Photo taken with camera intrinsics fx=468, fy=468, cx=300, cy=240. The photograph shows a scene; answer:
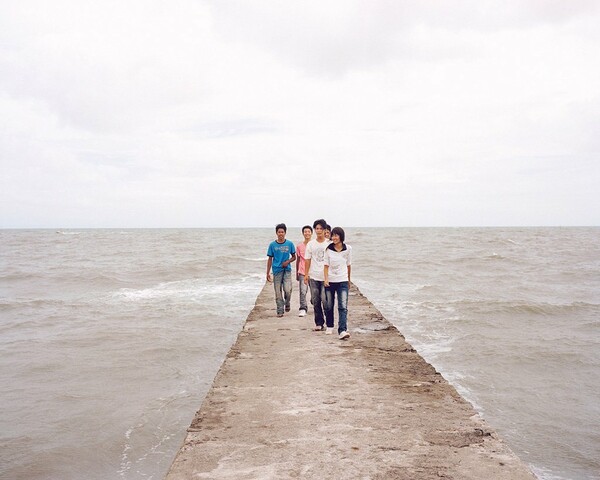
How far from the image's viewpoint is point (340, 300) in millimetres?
6098

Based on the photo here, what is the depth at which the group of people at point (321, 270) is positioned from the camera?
5973 mm

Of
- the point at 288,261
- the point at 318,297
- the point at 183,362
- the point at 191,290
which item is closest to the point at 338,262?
the point at 318,297

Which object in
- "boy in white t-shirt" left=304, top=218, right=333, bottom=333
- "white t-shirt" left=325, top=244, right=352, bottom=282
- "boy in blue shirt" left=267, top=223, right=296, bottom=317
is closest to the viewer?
"white t-shirt" left=325, top=244, right=352, bottom=282

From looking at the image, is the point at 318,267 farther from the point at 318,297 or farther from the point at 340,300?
the point at 340,300

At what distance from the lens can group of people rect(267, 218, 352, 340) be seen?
5973mm

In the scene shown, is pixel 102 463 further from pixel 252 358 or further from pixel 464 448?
pixel 464 448

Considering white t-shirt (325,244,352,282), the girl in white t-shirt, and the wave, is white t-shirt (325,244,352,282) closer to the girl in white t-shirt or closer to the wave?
the girl in white t-shirt

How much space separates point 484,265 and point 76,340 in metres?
22.3

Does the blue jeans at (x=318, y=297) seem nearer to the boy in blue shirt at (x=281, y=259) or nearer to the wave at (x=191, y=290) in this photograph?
the boy in blue shirt at (x=281, y=259)

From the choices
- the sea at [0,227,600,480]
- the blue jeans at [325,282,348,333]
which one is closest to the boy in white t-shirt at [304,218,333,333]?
the blue jeans at [325,282,348,333]

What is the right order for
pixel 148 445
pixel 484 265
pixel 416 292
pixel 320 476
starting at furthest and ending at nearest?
pixel 484 265 → pixel 416 292 → pixel 148 445 → pixel 320 476

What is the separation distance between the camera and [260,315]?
8.08 metres

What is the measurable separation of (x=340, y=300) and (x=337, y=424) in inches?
104

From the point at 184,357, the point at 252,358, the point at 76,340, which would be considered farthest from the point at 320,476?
the point at 76,340
